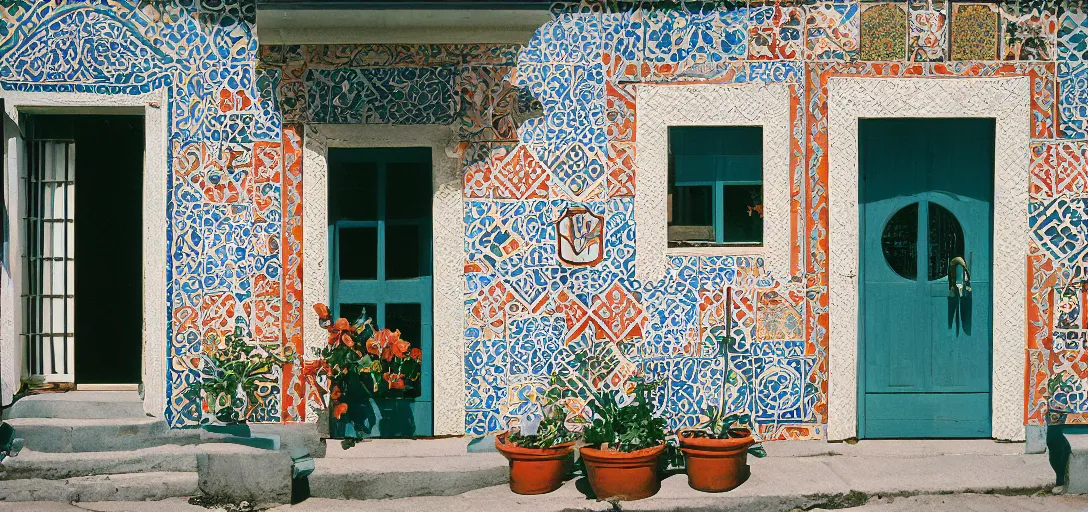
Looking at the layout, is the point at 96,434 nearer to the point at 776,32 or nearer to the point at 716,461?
the point at 716,461

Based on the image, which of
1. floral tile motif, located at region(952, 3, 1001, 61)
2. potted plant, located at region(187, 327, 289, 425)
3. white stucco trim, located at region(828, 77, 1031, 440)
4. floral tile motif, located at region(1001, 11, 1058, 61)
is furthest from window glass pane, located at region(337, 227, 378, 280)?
floral tile motif, located at region(1001, 11, 1058, 61)

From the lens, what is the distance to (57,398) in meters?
7.02

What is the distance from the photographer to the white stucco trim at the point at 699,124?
23.1 feet

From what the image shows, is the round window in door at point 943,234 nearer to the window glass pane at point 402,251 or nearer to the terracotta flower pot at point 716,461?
the terracotta flower pot at point 716,461

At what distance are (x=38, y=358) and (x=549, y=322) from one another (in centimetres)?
357

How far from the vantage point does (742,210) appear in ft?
23.5

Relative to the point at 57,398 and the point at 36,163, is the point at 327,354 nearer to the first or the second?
the point at 57,398

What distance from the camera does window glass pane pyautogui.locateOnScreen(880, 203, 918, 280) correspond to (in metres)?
7.20

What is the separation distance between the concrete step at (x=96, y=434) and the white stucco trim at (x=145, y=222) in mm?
174

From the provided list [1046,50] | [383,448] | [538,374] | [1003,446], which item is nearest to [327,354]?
[383,448]

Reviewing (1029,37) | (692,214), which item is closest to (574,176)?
(692,214)

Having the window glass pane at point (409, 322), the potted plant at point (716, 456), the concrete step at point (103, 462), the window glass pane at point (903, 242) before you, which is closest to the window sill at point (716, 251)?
the window glass pane at point (903, 242)

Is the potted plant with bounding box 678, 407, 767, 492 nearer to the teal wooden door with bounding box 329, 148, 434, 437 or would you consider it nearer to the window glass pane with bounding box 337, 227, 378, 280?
the teal wooden door with bounding box 329, 148, 434, 437

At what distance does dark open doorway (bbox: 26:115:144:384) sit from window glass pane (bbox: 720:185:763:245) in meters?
4.15
